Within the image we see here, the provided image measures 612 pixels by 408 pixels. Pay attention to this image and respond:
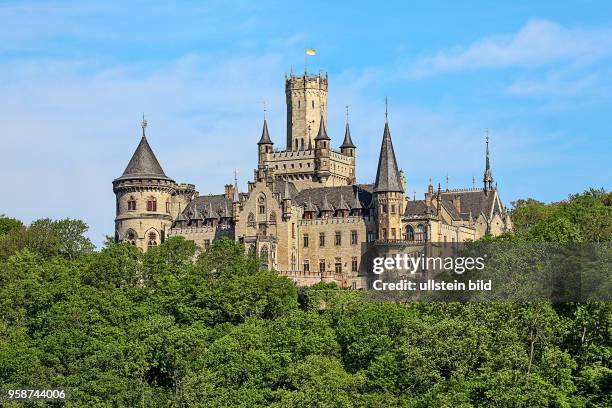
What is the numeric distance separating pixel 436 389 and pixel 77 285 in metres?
31.8

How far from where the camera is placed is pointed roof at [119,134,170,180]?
443 ft

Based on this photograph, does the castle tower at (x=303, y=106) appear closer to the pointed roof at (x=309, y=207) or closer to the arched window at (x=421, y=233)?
the pointed roof at (x=309, y=207)

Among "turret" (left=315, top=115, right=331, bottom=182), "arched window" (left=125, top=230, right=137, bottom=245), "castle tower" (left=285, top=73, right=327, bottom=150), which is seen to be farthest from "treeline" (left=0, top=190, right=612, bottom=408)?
"castle tower" (left=285, top=73, right=327, bottom=150)

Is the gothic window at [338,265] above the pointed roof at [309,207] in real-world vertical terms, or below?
below

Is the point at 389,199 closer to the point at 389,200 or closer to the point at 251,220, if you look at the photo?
the point at 389,200

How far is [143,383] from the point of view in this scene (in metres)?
90.2

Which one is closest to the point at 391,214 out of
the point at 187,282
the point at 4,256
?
the point at 187,282

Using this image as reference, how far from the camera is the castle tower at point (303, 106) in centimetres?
14612

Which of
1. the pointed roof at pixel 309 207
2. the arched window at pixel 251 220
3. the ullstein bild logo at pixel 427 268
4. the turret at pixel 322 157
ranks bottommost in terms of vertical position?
the ullstein bild logo at pixel 427 268

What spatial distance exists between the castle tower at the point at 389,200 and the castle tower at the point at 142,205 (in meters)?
20.1

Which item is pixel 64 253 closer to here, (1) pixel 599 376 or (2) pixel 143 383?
(2) pixel 143 383

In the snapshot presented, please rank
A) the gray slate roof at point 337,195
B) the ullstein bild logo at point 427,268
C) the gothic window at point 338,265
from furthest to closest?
the gray slate roof at point 337,195
the gothic window at point 338,265
the ullstein bild logo at point 427,268

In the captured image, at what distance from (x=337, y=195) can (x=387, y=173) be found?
23.4 feet

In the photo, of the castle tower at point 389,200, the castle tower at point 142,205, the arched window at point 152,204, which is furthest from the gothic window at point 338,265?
the arched window at point 152,204
